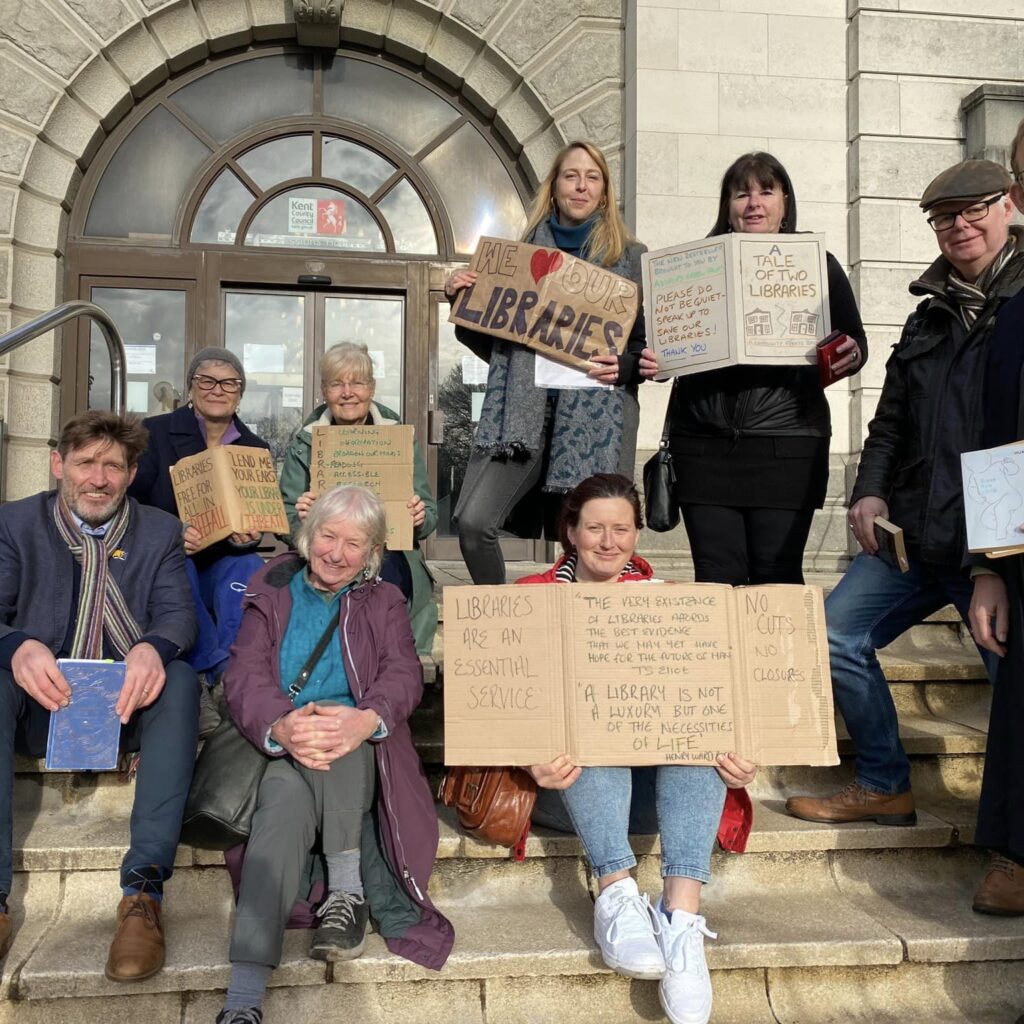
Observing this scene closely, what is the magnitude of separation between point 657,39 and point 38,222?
440 cm

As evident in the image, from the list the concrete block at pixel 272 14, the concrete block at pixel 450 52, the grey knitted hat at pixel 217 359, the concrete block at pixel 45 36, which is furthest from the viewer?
the concrete block at pixel 450 52

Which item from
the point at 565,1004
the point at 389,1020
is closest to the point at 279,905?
the point at 389,1020

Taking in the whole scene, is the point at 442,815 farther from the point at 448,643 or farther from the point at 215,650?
the point at 215,650

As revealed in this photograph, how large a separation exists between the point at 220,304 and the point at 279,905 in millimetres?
5425

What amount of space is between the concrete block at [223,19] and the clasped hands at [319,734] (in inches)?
234

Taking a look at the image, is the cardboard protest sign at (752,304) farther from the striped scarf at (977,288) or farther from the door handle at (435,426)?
the door handle at (435,426)

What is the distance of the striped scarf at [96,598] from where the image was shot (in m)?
2.85

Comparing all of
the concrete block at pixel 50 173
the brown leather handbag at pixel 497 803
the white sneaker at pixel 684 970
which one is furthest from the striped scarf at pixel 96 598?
the concrete block at pixel 50 173

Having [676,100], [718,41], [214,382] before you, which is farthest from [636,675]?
[718,41]

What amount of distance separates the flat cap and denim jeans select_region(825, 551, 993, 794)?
1.04 metres

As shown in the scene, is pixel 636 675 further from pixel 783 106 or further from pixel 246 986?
pixel 783 106

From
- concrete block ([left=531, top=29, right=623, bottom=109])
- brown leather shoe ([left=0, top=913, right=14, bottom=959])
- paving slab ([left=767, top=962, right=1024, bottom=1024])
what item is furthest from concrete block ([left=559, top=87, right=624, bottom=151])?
brown leather shoe ([left=0, top=913, right=14, bottom=959])

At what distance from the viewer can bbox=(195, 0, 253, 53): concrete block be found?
6.73 meters

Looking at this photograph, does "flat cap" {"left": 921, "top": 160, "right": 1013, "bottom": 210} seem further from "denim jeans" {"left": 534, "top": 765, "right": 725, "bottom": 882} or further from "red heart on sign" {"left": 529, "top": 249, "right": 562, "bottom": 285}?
"denim jeans" {"left": 534, "top": 765, "right": 725, "bottom": 882}
